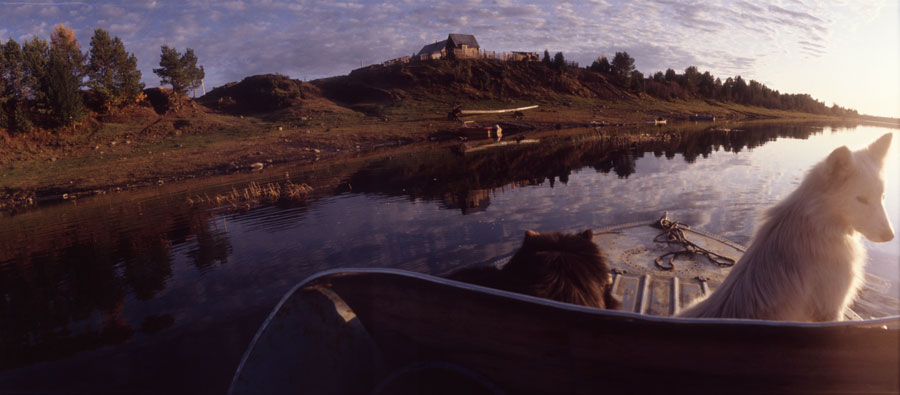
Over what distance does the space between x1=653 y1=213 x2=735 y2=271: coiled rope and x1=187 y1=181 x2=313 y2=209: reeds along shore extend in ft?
50.5

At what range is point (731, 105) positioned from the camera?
125500 millimetres

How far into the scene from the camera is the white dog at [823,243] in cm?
277

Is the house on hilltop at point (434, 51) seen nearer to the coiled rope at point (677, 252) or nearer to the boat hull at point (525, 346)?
the coiled rope at point (677, 252)

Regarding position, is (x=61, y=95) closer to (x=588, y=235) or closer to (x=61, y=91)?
(x=61, y=91)

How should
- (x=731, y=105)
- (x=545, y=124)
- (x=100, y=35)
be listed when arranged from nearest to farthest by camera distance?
(x=100, y=35)
(x=545, y=124)
(x=731, y=105)

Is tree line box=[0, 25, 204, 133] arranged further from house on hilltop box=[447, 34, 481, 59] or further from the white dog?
house on hilltop box=[447, 34, 481, 59]

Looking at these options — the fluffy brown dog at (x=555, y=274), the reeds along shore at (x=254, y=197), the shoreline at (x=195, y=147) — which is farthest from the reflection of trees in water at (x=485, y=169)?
the shoreline at (x=195, y=147)

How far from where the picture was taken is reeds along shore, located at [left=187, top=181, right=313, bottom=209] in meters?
18.4

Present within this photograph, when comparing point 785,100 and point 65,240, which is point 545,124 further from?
Answer: point 785,100

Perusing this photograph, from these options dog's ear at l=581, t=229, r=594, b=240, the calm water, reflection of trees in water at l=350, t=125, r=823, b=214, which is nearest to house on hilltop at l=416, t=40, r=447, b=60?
reflection of trees in water at l=350, t=125, r=823, b=214

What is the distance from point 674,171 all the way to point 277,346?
74.3ft

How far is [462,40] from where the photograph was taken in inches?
4975

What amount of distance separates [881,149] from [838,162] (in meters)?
0.44

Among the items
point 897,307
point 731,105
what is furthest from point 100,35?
point 731,105
